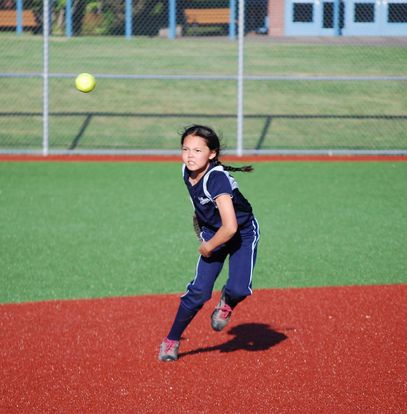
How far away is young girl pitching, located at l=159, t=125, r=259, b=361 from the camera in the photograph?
5.82m

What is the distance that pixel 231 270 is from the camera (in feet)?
20.4

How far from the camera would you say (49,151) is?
57.6ft

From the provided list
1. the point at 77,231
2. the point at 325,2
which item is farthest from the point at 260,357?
the point at 325,2

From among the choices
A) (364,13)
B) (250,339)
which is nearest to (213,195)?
(250,339)

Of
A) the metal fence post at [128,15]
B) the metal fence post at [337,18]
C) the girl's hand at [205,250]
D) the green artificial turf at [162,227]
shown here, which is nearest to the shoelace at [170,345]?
the girl's hand at [205,250]

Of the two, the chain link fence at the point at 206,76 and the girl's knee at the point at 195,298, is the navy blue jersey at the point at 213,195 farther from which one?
the chain link fence at the point at 206,76

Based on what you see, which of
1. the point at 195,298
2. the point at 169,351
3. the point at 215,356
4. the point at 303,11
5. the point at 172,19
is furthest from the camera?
the point at 172,19

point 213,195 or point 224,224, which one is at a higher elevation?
point 213,195

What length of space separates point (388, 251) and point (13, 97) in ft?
49.4

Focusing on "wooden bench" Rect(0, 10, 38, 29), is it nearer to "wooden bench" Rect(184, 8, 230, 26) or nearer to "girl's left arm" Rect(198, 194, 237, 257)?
"wooden bench" Rect(184, 8, 230, 26)

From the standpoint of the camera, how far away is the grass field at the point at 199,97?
20688 mm

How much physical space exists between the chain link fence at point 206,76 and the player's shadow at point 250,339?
10.4 m

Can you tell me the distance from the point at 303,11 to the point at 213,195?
14.5 m

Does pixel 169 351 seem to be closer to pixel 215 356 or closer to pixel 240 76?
pixel 215 356
